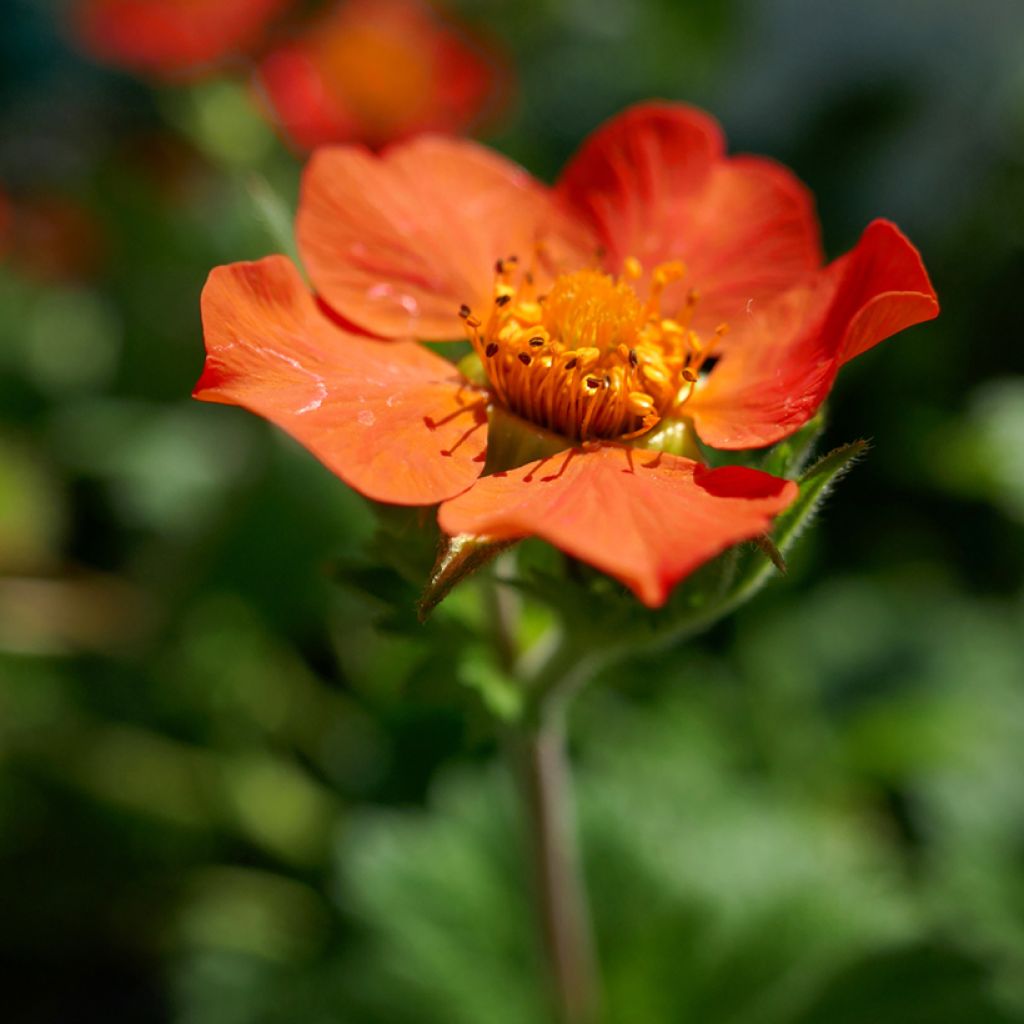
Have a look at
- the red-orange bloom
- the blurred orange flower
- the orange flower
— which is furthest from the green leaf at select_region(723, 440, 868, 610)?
the blurred orange flower

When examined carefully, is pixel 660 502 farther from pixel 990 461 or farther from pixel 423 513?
pixel 990 461

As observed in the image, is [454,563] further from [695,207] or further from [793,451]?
[695,207]

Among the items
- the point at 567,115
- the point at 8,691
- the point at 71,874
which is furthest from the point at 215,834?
the point at 567,115

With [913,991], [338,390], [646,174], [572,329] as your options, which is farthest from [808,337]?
[913,991]

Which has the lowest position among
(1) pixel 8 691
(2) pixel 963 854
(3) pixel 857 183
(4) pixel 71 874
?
(4) pixel 71 874

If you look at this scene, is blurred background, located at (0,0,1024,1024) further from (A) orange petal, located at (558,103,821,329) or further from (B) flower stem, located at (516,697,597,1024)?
(A) orange petal, located at (558,103,821,329)

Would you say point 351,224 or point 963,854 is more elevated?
point 351,224

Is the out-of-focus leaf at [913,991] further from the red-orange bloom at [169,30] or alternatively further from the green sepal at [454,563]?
the red-orange bloom at [169,30]
